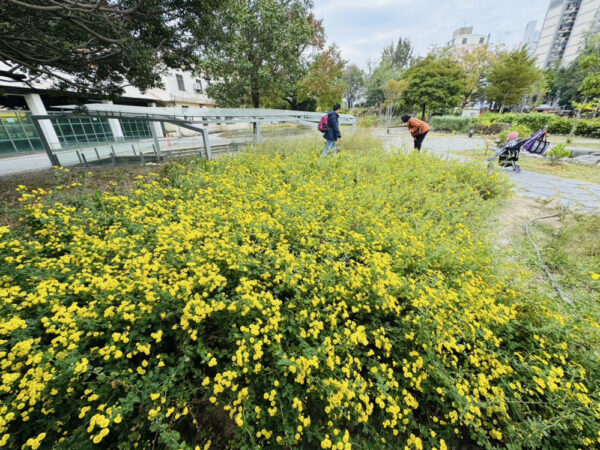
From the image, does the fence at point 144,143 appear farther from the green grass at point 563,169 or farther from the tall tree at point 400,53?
the tall tree at point 400,53

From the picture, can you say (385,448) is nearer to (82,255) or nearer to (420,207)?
(82,255)

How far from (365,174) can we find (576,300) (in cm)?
386

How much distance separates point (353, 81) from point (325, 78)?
3431 centimetres

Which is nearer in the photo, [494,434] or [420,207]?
[494,434]

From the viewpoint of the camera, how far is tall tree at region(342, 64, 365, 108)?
44.4 m

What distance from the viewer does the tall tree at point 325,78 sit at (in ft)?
57.9

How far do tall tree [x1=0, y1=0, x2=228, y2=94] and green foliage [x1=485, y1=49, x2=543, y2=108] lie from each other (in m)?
32.8

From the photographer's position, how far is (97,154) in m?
7.22

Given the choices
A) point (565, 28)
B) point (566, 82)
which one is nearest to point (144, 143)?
point (566, 82)

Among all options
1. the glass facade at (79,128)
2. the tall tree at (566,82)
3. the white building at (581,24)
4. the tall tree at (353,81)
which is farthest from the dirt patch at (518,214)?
the white building at (581,24)

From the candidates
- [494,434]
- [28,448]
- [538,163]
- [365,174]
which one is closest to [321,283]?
[494,434]

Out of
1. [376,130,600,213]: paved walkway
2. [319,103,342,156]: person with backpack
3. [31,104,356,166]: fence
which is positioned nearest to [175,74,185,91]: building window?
[31,104,356,166]: fence

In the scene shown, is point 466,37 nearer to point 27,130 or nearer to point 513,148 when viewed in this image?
point 513,148

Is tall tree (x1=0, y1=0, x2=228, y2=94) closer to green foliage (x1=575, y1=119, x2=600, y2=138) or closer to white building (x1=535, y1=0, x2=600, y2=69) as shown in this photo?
green foliage (x1=575, y1=119, x2=600, y2=138)
